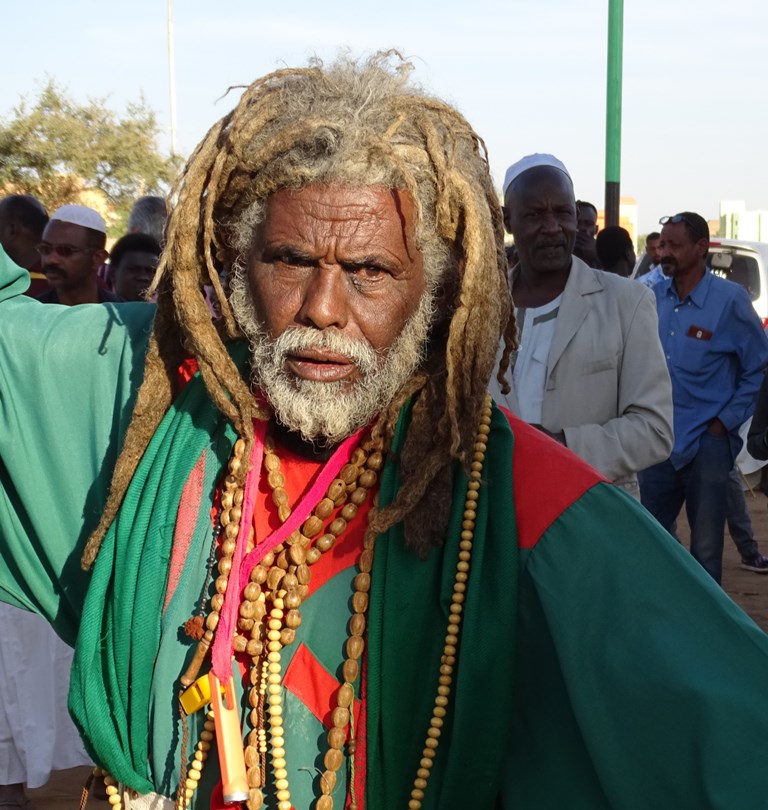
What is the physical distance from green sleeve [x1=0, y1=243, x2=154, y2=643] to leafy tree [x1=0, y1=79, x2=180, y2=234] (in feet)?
87.6

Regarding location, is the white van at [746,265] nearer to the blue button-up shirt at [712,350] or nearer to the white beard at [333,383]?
the blue button-up shirt at [712,350]

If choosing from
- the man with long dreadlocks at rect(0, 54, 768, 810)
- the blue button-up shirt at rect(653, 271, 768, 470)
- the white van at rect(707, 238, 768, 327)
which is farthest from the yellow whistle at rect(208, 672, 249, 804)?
the white van at rect(707, 238, 768, 327)

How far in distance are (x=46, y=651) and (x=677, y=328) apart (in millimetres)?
4396

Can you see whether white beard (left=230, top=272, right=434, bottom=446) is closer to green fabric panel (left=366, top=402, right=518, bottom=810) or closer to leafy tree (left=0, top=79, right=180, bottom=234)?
green fabric panel (left=366, top=402, right=518, bottom=810)

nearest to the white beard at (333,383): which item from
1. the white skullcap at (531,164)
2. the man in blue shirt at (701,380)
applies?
the white skullcap at (531,164)

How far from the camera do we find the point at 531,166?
560 cm

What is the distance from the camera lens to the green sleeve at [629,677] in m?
1.93

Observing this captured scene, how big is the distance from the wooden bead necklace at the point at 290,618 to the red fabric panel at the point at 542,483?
80mm

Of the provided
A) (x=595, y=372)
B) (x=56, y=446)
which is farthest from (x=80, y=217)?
(x=56, y=446)

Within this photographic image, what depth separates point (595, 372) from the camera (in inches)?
196

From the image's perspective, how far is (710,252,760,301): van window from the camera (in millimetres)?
15141

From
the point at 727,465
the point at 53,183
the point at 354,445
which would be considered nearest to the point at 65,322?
the point at 354,445

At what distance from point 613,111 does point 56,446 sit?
27.0ft

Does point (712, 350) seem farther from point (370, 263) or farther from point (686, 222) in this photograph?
point (370, 263)
